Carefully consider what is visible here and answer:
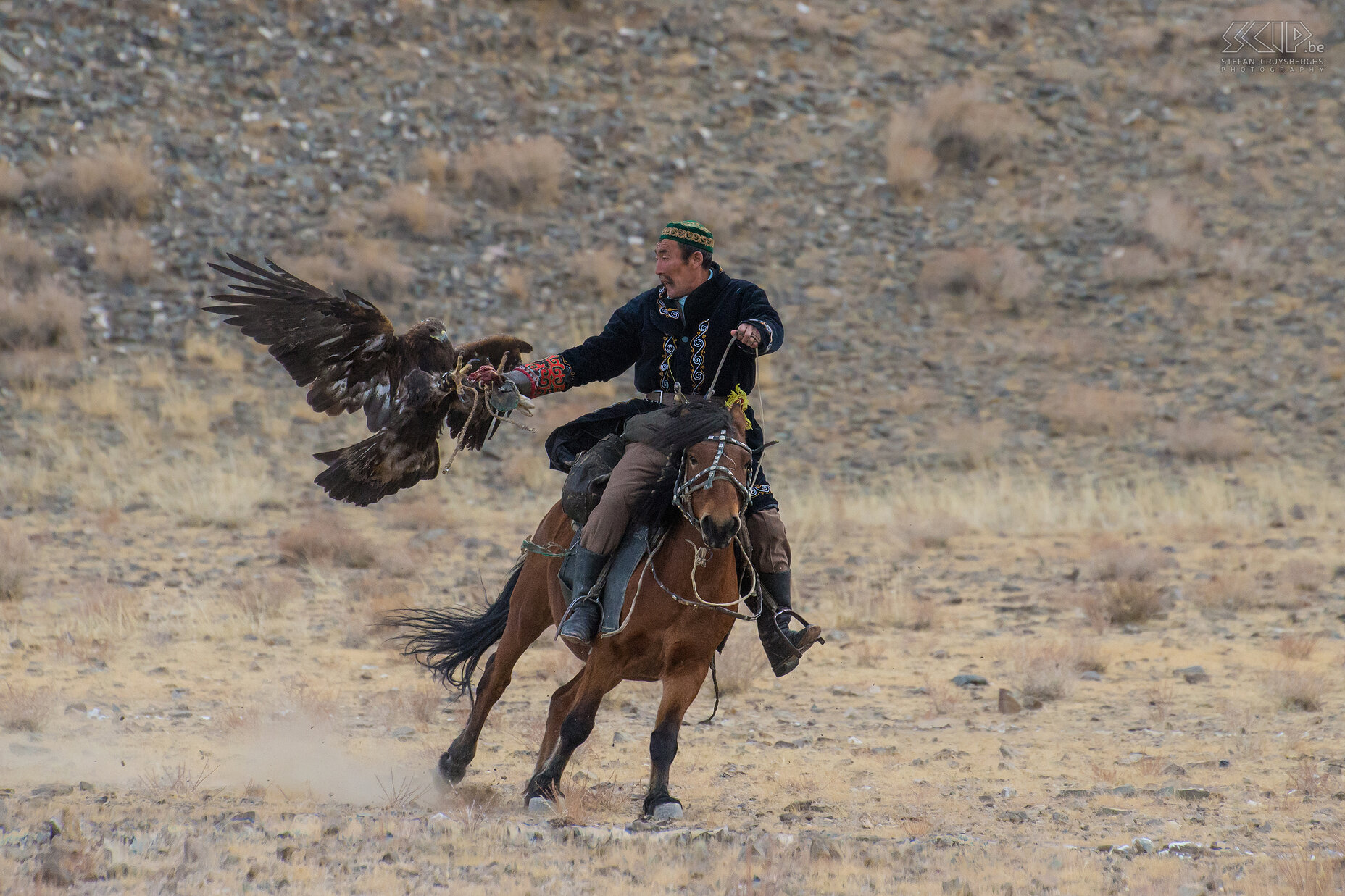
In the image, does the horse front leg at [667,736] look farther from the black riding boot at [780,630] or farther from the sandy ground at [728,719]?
the black riding boot at [780,630]

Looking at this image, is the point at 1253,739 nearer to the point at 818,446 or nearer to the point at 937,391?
the point at 818,446

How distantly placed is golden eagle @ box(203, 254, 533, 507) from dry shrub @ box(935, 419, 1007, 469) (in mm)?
11974

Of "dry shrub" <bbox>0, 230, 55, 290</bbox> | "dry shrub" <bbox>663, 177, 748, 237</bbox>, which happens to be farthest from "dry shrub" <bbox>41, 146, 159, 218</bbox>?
"dry shrub" <bbox>663, 177, 748, 237</bbox>

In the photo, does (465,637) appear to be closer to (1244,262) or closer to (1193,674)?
(1193,674)

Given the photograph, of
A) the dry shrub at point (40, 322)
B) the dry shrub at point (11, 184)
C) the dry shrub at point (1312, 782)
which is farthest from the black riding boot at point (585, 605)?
the dry shrub at point (11, 184)

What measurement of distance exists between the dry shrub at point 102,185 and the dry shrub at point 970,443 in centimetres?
1187

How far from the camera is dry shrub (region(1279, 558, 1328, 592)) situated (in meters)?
11.6

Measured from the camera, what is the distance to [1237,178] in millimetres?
22516

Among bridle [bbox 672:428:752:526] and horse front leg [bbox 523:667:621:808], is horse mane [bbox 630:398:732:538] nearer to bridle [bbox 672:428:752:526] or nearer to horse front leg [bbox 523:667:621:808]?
bridle [bbox 672:428:752:526]

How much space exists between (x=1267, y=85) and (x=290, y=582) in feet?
67.5

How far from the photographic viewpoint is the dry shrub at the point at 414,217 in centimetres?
2014

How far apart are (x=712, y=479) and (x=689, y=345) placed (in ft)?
3.57

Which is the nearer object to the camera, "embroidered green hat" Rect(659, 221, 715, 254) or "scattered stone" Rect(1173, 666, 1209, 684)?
"embroidered green hat" Rect(659, 221, 715, 254)

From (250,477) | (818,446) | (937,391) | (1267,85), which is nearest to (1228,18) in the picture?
(1267,85)
